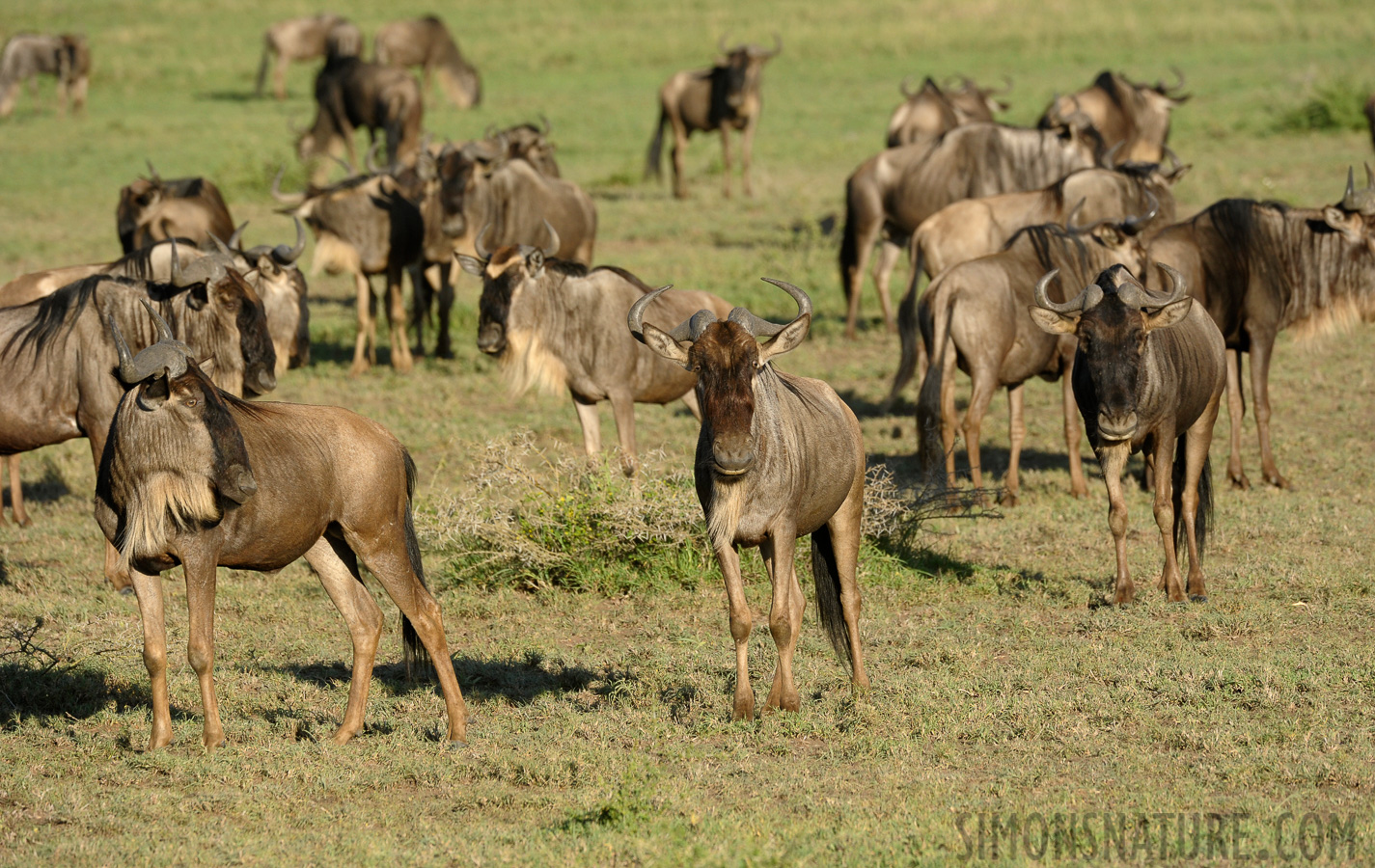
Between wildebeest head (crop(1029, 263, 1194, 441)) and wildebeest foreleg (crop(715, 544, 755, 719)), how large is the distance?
230cm

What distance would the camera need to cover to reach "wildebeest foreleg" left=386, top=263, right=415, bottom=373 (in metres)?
13.6

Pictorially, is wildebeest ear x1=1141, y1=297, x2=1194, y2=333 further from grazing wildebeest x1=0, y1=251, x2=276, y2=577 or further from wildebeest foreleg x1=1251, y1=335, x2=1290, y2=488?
grazing wildebeest x1=0, y1=251, x2=276, y2=577

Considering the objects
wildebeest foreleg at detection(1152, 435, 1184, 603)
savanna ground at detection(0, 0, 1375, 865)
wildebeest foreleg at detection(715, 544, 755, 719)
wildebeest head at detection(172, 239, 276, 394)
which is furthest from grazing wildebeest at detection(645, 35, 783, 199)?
wildebeest foreleg at detection(715, 544, 755, 719)

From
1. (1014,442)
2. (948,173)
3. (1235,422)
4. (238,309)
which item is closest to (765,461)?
(238,309)

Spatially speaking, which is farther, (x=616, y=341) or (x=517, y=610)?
(x=616, y=341)

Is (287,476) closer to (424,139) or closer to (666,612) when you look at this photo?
(666,612)

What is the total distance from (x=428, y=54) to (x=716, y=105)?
1090 cm

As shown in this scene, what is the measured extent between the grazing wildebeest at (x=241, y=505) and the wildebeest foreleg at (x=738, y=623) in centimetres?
111

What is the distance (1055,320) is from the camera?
740 centimetres

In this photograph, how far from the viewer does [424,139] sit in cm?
1606

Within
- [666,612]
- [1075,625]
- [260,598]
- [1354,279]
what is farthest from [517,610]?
[1354,279]

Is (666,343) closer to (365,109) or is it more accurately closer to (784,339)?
(784,339)

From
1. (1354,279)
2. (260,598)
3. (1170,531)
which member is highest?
(1354,279)

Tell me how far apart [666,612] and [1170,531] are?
8.52 feet
